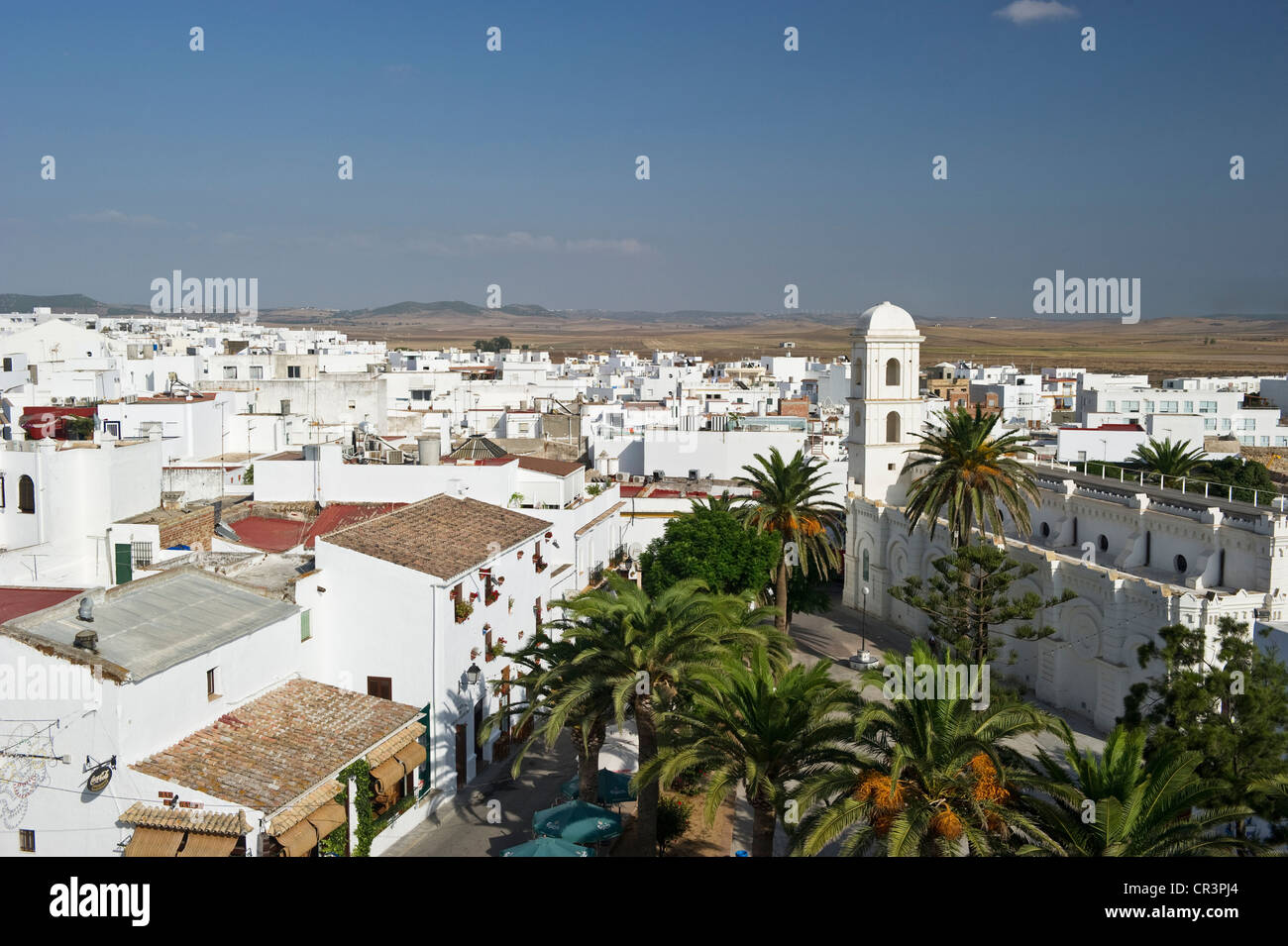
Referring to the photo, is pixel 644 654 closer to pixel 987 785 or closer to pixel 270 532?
pixel 987 785

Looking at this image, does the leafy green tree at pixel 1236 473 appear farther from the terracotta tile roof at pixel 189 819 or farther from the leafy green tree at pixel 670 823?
the terracotta tile roof at pixel 189 819

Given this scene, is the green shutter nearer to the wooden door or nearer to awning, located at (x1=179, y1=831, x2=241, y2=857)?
the wooden door

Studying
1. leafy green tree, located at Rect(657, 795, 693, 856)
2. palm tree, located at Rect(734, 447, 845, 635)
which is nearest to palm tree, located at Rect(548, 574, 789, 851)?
leafy green tree, located at Rect(657, 795, 693, 856)

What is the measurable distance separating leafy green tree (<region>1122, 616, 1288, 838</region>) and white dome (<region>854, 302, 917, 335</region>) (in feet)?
85.1

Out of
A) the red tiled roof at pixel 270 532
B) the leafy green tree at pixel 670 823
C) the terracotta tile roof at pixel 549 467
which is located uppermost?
the terracotta tile roof at pixel 549 467

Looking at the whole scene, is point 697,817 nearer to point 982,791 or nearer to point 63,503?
point 982,791

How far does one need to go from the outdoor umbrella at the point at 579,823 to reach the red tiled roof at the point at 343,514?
12.2 meters

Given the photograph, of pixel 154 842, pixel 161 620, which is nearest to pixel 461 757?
pixel 161 620

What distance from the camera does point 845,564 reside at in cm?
4694

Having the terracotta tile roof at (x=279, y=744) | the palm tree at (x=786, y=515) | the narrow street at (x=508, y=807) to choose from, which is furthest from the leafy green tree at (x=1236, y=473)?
the terracotta tile roof at (x=279, y=744)

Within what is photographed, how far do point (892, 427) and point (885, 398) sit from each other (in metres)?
1.31

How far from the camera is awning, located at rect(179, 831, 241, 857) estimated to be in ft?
51.4

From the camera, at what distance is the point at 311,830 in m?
17.0

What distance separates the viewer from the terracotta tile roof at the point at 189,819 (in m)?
15.8
